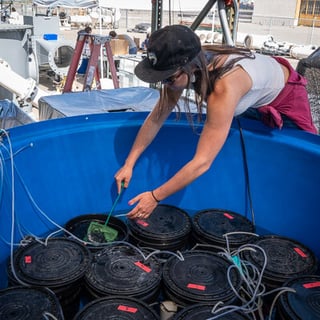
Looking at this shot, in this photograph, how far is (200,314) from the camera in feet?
4.99

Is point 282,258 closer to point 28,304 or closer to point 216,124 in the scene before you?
point 216,124

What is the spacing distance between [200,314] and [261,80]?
1.02 meters

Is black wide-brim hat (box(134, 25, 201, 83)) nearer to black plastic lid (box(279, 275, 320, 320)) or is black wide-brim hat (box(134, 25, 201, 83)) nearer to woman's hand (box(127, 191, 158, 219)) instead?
woman's hand (box(127, 191, 158, 219))

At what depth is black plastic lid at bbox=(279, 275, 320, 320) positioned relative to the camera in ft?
4.96

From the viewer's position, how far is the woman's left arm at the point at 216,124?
1.50 metres

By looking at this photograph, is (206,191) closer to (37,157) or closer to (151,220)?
(151,220)

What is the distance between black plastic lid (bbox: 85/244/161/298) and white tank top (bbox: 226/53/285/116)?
82 cm

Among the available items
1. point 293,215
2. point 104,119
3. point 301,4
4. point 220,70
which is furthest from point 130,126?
point 301,4

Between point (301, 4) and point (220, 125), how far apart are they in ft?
79.2

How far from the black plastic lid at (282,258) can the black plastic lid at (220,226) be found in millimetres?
96

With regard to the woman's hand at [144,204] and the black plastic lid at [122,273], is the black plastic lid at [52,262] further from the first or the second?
the woman's hand at [144,204]

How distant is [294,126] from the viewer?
2.16 metres

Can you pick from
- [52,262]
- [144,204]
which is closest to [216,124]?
[144,204]

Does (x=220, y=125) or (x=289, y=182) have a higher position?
(x=220, y=125)
